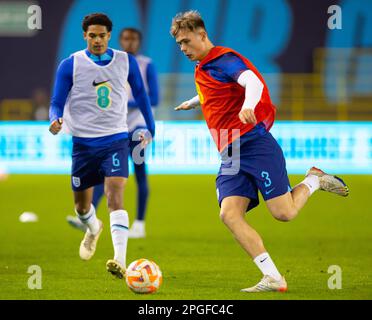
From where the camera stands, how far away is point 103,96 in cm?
807

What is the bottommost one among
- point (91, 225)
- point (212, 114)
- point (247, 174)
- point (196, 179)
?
point (196, 179)

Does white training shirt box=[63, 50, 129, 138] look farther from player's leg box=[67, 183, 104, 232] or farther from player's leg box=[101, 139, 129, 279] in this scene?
player's leg box=[67, 183, 104, 232]

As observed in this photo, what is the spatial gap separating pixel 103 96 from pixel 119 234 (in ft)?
4.25

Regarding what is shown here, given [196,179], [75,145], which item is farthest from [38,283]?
[196,179]

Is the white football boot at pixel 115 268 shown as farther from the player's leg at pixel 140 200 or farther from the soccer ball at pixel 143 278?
the player's leg at pixel 140 200

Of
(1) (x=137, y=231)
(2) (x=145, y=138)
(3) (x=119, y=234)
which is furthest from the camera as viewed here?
(1) (x=137, y=231)

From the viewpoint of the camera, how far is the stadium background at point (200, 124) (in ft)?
30.4

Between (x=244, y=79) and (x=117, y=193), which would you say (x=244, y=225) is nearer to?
(x=244, y=79)

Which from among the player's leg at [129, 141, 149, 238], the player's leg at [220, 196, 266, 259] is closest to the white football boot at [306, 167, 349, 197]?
the player's leg at [220, 196, 266, 259]

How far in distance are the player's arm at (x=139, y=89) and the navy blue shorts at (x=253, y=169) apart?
1533mm

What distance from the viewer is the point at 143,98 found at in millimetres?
8297

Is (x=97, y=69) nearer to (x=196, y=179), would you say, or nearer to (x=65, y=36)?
(x=196, y=179)

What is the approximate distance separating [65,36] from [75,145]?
1976cm

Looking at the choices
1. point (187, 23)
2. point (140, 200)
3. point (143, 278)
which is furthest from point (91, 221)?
point (187, 23)
